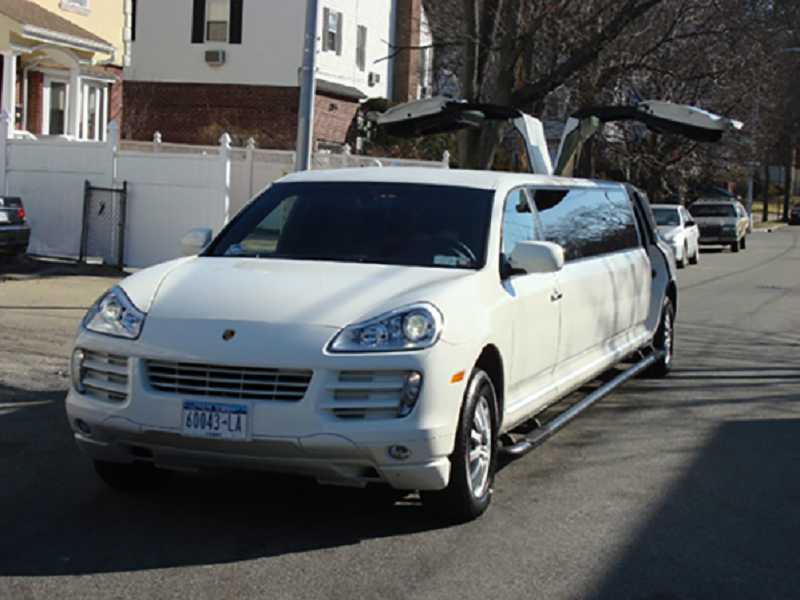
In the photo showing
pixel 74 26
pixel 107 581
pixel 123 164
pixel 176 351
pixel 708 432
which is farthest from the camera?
pixel 74 26

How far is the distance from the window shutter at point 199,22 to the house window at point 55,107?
26.9 feet

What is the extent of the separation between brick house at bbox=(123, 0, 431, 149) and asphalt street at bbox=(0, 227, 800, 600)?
26470 mm

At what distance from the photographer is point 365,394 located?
5.18 metres

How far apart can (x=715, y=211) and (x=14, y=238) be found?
24754 mm

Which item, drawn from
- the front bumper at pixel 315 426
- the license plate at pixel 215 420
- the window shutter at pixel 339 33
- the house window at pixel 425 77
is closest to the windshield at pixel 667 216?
the window shutter at pixel 339 33

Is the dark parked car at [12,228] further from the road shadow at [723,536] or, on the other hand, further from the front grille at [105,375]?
the road shadow at [723,536]

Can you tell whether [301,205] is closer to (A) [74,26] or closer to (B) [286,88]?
(A) [74,26]

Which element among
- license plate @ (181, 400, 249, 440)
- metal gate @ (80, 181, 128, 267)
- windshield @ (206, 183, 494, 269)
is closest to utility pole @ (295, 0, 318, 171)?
windshield @ (206, 183, 494, 269)

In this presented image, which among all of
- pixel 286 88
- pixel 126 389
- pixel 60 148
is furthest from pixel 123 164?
pixel 286 88

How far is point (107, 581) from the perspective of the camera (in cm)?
467

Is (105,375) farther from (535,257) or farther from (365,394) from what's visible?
(535,257)

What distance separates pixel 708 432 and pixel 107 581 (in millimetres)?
4921

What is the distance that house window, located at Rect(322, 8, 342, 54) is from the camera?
117 feet

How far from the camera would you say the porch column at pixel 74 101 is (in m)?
25.5
